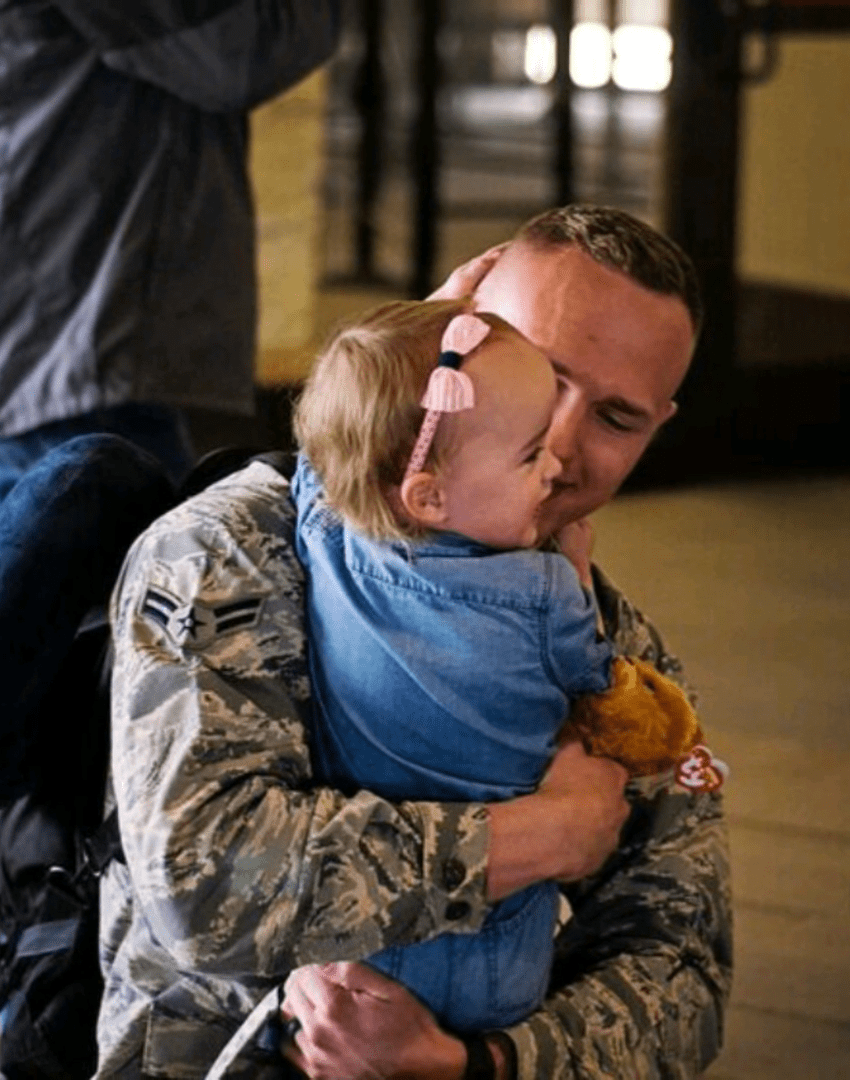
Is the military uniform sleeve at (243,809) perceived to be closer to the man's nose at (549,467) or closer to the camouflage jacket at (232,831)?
the camouflage jacket at (232,831)

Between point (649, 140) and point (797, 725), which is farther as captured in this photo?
point (649, 140)

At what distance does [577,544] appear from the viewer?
1897mm

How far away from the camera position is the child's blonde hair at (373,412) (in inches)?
66.2

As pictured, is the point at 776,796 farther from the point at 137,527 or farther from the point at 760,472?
the point at 760,472

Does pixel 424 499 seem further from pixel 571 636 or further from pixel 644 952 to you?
pixel 644 952

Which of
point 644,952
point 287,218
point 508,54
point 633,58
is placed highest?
point 644,952

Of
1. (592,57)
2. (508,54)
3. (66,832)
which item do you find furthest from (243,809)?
(508,54)

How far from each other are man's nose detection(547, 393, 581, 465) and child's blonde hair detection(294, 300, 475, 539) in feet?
0.77

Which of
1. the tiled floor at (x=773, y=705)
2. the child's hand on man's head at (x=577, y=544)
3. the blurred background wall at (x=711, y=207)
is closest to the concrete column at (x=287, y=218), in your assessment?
the blurred background wall at (x=711, y=207)

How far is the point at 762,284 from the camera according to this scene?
7.16 metres

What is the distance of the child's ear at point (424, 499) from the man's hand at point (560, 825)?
209 mm

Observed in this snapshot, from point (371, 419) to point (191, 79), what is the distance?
1.54 meters

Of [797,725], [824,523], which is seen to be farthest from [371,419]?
[824,523]

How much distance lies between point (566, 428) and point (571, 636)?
0.25 metres
